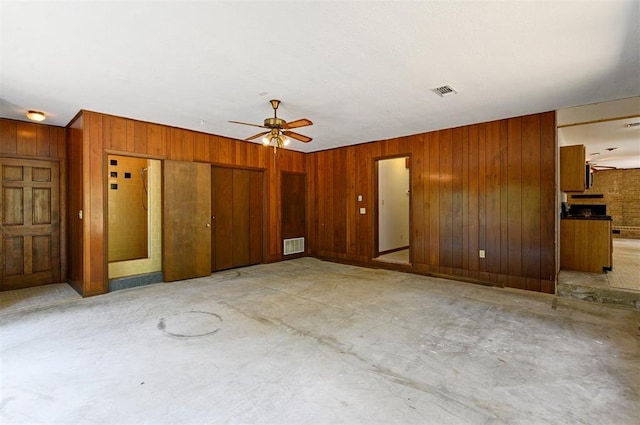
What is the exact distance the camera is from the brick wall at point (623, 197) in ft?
34.4

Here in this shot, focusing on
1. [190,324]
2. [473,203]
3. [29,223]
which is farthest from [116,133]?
[473,203]

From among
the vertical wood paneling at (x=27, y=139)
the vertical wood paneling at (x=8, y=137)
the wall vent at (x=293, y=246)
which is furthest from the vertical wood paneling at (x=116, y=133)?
the wall vent at (x=293, y=246)

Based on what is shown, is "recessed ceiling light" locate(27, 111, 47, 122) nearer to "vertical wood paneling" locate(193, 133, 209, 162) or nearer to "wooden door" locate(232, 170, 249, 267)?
"vertical wood paneling" locate(193, 133, 209, 162)

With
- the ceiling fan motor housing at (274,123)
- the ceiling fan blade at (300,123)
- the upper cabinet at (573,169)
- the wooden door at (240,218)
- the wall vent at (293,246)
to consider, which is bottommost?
the wall vent at (293,246)

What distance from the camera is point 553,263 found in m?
4.34

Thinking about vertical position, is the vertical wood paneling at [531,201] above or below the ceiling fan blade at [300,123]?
below

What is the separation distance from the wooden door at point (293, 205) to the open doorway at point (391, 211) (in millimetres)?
1908

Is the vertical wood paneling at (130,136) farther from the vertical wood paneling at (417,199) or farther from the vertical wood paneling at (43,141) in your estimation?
→ the vertical wood paneling at (417,199)

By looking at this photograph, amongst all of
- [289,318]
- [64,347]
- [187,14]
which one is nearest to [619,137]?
[289,318]

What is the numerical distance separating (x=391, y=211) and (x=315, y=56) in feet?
17.4

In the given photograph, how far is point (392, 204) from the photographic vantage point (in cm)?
760

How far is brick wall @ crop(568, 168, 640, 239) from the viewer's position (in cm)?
1049

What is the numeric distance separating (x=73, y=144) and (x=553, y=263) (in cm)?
757

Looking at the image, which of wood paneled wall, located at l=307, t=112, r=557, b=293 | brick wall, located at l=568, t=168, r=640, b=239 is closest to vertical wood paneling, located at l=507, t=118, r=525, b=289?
wood paneled wall, located at l=307, t=112, r=557, b=293
